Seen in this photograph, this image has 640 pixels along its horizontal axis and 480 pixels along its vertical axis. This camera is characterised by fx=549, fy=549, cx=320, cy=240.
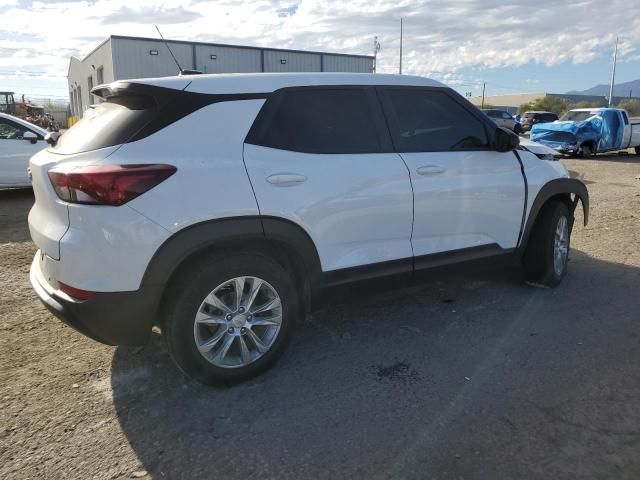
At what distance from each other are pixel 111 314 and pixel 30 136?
8668 mm

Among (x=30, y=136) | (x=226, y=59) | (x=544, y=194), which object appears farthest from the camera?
(x=226, y=59)

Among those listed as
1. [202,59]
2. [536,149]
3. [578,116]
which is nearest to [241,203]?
[536,149]

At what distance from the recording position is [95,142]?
3078 millimetres

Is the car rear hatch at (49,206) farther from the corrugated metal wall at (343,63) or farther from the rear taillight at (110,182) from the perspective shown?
the corrugated metal wall at (343,63)

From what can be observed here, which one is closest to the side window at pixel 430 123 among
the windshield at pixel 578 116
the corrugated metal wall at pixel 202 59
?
the windshield at pixel 578 116

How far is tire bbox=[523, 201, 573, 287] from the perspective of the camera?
4875 mm

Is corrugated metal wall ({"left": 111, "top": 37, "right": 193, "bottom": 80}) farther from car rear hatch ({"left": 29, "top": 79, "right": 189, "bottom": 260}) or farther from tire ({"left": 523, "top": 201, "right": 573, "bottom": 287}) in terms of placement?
car rear hatch ({"left": 29, "top": 79, "right": 189, "bottom": 260})

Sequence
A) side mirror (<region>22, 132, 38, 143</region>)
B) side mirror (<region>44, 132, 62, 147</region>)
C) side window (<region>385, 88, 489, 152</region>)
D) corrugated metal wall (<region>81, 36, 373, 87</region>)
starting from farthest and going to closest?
corrugated metal wall (<region>81, 36, 373, 87</region>)
side mirror (<region>22, 132, 38, 143</region>)
side window (<region>385, 88, 489, 152</region>)
side mirror (<region>44, 132, 62, 147</region>)

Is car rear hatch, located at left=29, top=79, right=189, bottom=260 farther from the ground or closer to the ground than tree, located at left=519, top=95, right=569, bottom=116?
closer to the ground

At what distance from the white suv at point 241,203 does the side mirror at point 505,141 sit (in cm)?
22

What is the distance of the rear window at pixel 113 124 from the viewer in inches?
119

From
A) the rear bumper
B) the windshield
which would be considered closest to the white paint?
the rear bumper

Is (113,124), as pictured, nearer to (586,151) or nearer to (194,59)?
(586,151)

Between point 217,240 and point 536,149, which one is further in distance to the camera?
point 536,149
